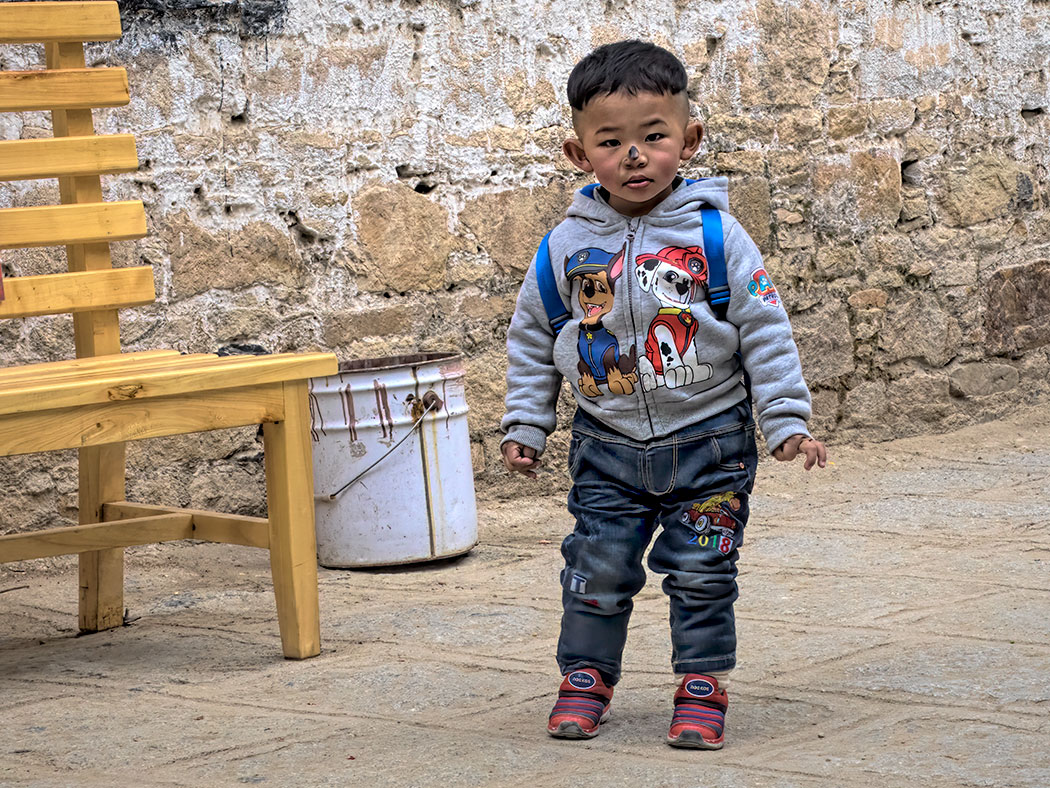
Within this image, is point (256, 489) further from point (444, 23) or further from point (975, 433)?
point (975, 433)

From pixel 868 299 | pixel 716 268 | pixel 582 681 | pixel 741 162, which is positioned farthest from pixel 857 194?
pixel 582 681

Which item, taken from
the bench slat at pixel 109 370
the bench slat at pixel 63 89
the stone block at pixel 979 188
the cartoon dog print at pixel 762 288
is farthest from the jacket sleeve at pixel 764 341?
the stone block at pixel 979 188

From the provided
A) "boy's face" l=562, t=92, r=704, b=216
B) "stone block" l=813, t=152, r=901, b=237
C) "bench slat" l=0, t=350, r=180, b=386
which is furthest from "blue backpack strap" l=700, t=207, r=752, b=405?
"stone block" l=813, t=152, r=901, b=237

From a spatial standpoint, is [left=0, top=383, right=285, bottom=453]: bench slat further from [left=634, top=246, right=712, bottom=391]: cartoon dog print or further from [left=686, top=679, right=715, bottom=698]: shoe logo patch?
[left=686, top=679, right=715, bottom=698]: shoe logo patch

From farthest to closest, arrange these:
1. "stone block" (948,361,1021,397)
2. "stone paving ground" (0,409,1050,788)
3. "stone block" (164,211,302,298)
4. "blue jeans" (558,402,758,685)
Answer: "stone block" (948,361,1021,397)
"stone block" (164,211,302,298)
"blue jeans" (558,402,758,685)
"stone paving ground" (0,409,1050,788)

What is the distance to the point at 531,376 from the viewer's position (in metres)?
2.40

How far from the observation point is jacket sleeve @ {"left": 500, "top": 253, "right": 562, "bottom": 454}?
93.7 inches

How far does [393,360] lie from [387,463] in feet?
1.20

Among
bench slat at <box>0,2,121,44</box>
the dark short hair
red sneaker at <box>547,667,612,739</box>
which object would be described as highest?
bench slat at <box>0,2,121,44</box>

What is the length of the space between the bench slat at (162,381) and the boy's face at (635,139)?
0.83 metres

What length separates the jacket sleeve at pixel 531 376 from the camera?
2379 millimetres

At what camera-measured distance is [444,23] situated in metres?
4.21

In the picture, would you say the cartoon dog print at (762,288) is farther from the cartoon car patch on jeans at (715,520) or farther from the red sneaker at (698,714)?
the red sneaker at (698,714)

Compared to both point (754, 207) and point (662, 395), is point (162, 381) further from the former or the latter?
point (754, 207)
